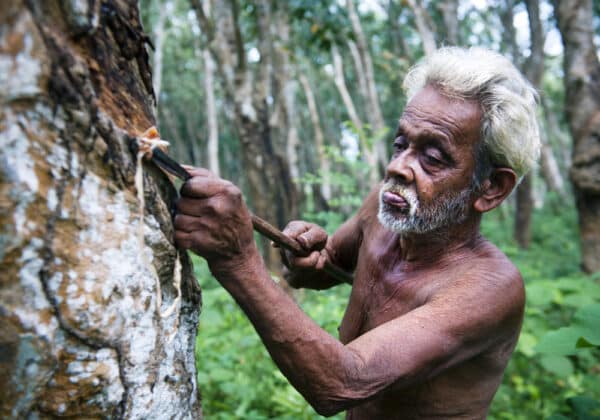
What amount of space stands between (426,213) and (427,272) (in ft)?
0.71

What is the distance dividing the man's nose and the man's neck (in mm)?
233

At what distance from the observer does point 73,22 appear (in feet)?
2.93

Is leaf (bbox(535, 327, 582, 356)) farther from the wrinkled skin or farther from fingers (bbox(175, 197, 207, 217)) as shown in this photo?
fingers (bbox(175, 197, 207, 217))

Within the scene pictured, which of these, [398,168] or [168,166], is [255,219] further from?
[398,168]

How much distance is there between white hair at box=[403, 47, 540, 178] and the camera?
178 cm

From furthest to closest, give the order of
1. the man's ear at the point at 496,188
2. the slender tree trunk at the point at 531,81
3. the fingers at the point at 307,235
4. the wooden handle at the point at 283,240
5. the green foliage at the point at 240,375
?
the slender tree trunk at the point at 531,81, the green foliage at the point at 240,375, the fingers at the point at 307,235, the man's ear at the point at 496,188, the wooden handle at the point at 283,240

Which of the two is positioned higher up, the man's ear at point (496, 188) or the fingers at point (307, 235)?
the man's ear at point (496, 188)

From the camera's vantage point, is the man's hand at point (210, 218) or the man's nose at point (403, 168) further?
the man's nose at point (403, 168)

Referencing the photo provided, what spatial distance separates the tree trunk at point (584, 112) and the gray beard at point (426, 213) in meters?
3.58

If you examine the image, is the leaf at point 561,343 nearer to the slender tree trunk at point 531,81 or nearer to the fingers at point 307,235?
the fingers at point 307,235

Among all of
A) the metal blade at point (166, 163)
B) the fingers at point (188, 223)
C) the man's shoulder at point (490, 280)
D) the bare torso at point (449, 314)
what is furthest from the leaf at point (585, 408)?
the metal blade at point (166, 163)

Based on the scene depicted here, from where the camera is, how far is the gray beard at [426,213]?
70.1 inches

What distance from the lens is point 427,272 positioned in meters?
1.79

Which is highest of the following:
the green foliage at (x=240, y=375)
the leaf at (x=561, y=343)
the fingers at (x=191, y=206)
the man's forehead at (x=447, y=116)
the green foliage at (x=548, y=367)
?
the man's forehead at (x=447, y=116)
